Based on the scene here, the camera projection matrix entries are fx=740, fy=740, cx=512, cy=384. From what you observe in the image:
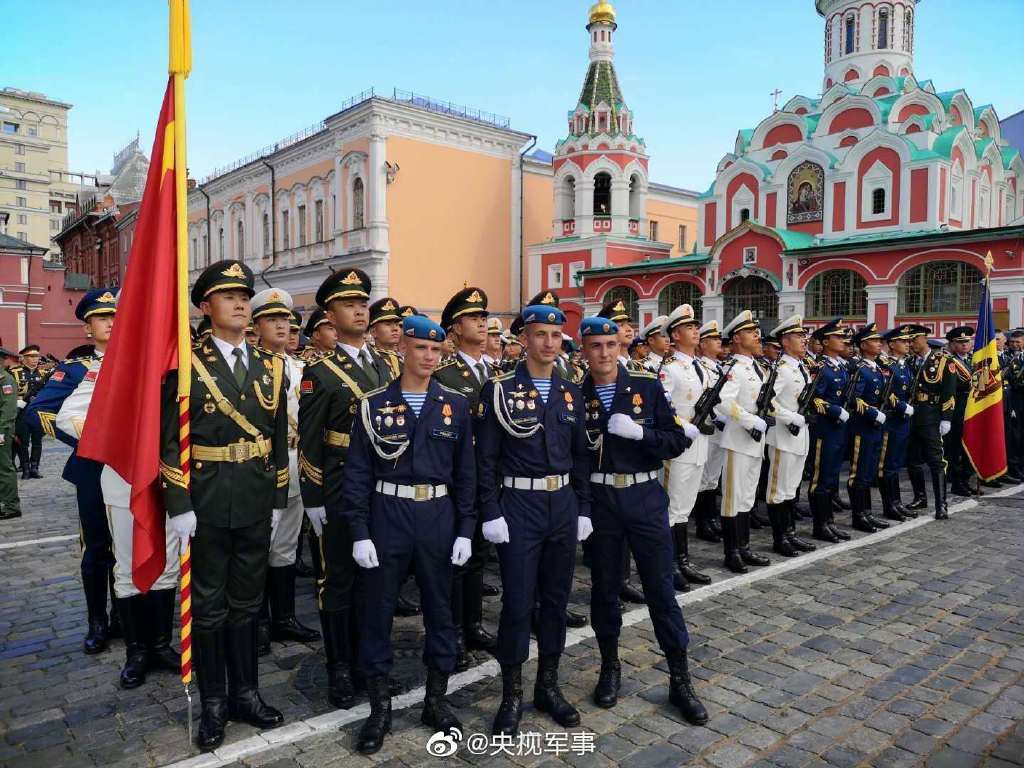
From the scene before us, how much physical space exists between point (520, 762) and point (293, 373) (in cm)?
349

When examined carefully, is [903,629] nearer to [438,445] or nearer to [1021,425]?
[438,445]

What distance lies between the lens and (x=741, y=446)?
7.03 m

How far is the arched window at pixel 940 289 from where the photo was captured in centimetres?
2298

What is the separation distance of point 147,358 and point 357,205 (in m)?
31.8

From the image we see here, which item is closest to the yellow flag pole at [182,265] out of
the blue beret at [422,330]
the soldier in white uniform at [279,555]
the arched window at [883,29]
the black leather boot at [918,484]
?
the blue beret at [422,330]

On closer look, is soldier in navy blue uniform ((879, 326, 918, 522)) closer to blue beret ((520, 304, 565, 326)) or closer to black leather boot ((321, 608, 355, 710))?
blue beret ((520, 304, 565, 326))

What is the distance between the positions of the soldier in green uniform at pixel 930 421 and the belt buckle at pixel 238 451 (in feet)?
27.1

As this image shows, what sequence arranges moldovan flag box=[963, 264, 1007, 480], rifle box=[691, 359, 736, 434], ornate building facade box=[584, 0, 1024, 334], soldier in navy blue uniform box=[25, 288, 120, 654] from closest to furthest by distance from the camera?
soldier in navy blue uniform box=[25, 288, 120, 654] < rifle box=[691, 359, 736, 434] < moldovan flag box=[963, 264, 1007, 480] < ornate building facade box=[584, 0, 1024, 334]

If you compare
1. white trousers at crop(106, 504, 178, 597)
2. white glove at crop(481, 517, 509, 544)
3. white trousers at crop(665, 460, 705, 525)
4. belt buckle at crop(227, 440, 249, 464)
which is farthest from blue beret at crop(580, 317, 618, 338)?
white trousers at crop(106, 504, 178, 597)

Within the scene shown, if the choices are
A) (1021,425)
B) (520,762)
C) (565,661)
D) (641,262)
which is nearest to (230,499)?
(520,762)

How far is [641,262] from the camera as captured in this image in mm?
32625

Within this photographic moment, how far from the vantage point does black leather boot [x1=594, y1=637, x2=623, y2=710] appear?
14.1ft

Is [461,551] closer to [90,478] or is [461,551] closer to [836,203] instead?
[90,478]

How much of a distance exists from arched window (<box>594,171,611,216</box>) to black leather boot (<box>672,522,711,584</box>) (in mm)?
29490
